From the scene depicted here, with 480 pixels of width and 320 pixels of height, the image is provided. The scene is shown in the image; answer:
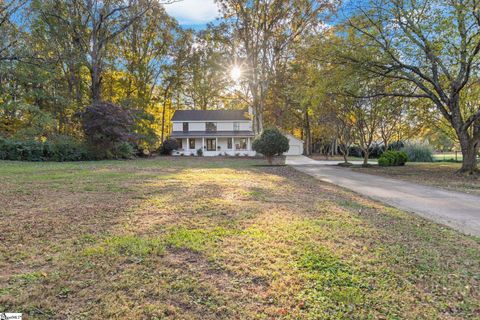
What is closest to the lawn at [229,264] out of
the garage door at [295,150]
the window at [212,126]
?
the window at [212,126]

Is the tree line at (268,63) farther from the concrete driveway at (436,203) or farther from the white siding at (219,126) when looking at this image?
the concrete driveway at (436,203)

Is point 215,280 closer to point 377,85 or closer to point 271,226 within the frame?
point 271,226

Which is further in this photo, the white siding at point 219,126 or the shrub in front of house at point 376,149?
the white siding at point 219,126

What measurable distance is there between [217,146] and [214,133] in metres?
1.70

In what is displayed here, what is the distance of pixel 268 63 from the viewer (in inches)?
1023

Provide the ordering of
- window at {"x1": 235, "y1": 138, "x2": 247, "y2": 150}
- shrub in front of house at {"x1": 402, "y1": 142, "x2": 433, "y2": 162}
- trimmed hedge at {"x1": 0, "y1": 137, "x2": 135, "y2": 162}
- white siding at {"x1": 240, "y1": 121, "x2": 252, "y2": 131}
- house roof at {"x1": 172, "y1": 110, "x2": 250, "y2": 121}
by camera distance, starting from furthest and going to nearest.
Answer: window at {"x1": 235, "y1": 138, "x2": 247, "y2": 150}, white siding at {"x1": 240, "y1": 121, "x2": 252, "y2": 131}, house roof at {"x1": 172, "y1": 110, "x2": 250, "y2": 121}, shrub in front of house at {"x1": 402, "y1": 142, "x2": 433, "y2": 162}, trimmed hedge at {"x1": 0, "y1": 137, "x2": 135, "y2": 162}

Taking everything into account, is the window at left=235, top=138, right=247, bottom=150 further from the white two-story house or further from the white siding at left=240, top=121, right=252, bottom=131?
the white siding at left=240, top=121, right=252, bottom=131

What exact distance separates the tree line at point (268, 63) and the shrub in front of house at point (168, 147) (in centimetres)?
389

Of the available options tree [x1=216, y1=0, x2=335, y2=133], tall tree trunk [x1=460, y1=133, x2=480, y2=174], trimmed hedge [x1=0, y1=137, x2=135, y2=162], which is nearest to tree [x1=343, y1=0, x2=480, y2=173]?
tall tree trunk [x1=460, y1=133, x2=480, y2=174]

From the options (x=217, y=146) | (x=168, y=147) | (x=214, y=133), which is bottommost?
(x=168, y=147)

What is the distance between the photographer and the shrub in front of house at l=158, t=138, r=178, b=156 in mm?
30908

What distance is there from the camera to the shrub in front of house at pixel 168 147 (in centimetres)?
3091

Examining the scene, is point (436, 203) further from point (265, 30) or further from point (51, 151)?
point (265, 30)

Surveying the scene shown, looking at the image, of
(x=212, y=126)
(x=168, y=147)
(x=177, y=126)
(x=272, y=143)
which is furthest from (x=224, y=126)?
(x=272, y=143)
